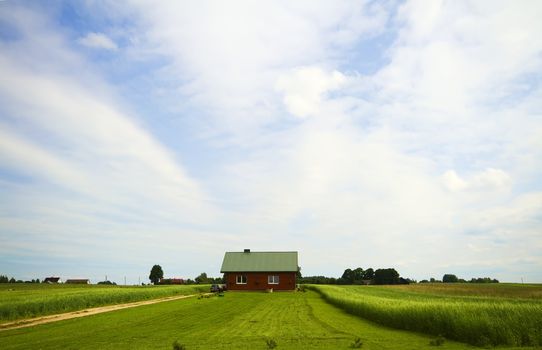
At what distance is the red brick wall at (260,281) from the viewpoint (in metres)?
70.6

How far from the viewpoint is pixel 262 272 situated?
7138 centimetres

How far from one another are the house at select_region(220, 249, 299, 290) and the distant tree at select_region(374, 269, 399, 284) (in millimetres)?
61774

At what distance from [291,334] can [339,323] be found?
5806mm

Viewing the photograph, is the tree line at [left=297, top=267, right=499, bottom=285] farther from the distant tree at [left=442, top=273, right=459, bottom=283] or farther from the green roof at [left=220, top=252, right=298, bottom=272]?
the green roof at [left=220, top=252, right=298, bottom=272]

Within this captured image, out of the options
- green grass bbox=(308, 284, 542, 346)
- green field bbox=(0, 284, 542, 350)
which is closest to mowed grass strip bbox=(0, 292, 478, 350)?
green field bbox=(0, 284, 542, 350)

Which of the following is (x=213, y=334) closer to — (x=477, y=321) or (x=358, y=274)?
(x=477, y=321)

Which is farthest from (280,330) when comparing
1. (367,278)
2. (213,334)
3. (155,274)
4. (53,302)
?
(367,278)

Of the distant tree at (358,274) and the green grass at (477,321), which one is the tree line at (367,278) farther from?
the green grass at (477,321)

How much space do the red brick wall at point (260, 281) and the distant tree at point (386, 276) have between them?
2531 inches

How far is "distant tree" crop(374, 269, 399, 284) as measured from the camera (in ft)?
412

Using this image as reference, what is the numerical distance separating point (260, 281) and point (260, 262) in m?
3.52

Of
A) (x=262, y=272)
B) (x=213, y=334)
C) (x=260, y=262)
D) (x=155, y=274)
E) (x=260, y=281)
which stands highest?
(x=155, y=274)

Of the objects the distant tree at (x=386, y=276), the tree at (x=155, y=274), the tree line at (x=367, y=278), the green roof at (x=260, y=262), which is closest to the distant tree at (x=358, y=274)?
the tree line at (x=367, y=278)

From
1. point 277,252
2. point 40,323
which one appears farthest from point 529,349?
point 277,252
